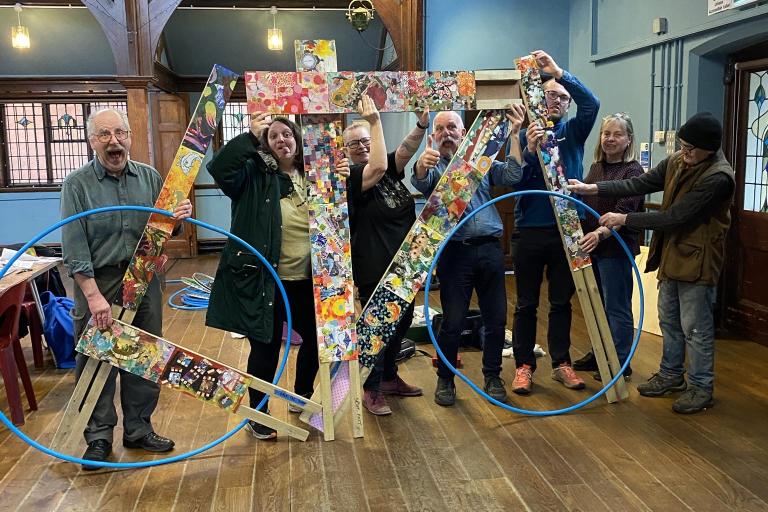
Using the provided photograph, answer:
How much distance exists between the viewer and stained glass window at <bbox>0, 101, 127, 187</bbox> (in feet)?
35.3

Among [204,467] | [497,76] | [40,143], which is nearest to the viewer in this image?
[204,467]

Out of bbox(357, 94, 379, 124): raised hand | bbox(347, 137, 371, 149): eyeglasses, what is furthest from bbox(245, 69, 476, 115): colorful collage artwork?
bbox(347, 137, 371, 149): eyeglasses

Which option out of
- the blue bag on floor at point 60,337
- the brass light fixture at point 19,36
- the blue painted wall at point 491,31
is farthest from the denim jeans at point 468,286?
the brass light fixture at point 19,36

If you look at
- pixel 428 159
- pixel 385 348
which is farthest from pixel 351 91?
pixel 385 348

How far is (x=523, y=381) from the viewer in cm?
425

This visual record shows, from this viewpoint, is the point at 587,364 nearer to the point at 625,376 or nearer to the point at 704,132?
the point at 625,376

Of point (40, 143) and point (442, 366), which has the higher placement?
point (40, 143)

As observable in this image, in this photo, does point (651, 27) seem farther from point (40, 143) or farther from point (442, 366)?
point (40, 143)

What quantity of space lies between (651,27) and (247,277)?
4357 millimetres

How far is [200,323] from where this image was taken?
6273mm

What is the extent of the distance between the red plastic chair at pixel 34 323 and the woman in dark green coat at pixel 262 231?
200cm

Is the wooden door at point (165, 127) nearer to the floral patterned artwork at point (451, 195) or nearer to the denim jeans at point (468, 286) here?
the denim jeans at point (468, 286)

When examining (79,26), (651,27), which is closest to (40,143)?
(79,26)

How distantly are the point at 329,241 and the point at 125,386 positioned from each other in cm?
116
